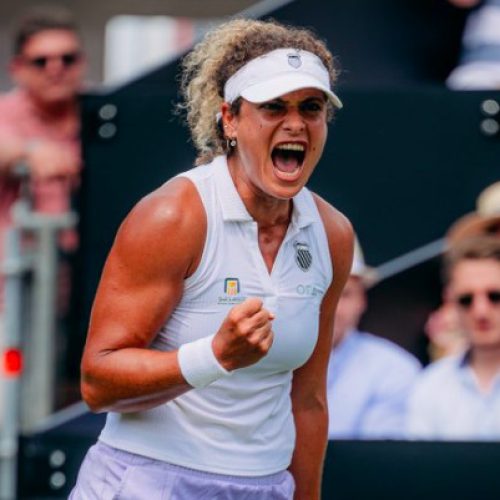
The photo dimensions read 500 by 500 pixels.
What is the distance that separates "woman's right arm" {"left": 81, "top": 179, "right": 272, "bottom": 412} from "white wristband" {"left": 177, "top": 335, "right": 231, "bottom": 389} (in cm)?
2

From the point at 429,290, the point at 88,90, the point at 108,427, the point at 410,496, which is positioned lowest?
the point at 410,496

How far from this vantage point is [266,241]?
3014 mm

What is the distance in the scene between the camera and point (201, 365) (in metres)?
2.74

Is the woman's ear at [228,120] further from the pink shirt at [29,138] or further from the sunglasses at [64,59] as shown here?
the sunglasses at [64,59]

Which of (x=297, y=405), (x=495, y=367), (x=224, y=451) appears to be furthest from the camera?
(x=495, y=367)

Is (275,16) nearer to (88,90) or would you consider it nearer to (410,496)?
(88,90)

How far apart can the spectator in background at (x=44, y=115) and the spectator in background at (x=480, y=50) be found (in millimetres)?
1137

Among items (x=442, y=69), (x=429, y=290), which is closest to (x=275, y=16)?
(x=442, y=69)

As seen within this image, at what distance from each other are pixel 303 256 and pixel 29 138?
72.9 inches

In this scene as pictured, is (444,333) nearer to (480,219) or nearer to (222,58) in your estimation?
(480,219)

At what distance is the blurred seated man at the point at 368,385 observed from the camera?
4.22 metres

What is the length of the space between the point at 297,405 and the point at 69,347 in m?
1.29

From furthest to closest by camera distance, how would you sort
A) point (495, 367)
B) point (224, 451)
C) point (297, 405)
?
point (495, 367) < point (297, 405) < point (224, 451)

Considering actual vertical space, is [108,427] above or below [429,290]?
below
